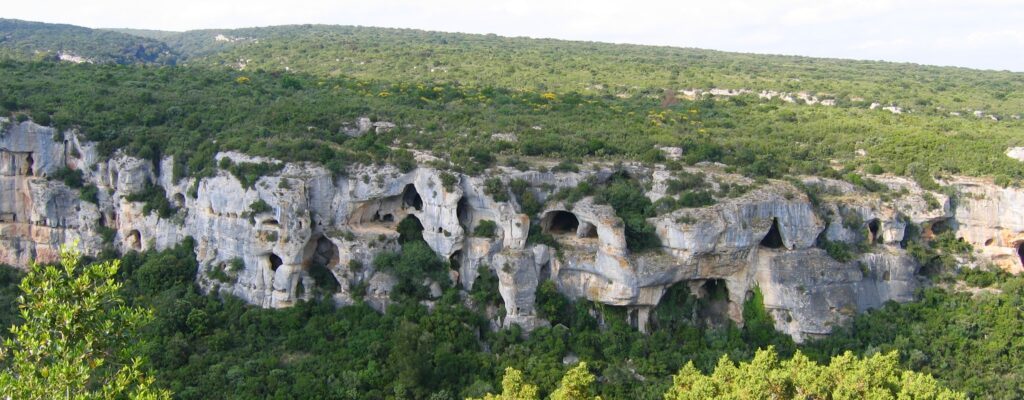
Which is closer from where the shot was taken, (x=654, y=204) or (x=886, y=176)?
(x=654, y=204)

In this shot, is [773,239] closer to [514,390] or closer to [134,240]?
[514,390]

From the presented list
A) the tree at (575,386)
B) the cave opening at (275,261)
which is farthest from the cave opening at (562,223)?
the cave opening at (275,261)

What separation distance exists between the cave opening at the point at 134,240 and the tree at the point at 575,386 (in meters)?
22.8

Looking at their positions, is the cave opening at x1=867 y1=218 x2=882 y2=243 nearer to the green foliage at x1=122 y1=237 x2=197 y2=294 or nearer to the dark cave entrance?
the dark cave entrance

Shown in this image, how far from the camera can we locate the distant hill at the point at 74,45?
2805 inches

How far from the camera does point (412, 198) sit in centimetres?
3412

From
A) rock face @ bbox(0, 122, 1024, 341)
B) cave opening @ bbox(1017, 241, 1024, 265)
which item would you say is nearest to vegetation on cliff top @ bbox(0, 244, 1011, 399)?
rock face @ bbox(0, 122, 1024, 341)

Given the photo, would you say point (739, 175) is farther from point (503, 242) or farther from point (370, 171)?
point (370, 171)

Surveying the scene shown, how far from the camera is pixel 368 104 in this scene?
147 feet

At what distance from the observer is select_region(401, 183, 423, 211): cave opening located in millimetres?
33750

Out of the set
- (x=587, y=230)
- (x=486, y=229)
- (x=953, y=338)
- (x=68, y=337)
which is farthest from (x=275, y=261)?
(x=953, y=338)

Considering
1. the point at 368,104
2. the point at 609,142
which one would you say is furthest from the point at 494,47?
the point at 609,142

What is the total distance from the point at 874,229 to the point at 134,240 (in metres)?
34.7

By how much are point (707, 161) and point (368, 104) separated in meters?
20.2
